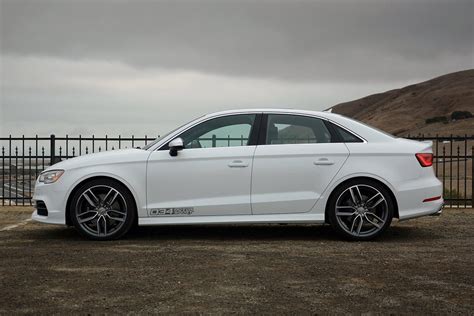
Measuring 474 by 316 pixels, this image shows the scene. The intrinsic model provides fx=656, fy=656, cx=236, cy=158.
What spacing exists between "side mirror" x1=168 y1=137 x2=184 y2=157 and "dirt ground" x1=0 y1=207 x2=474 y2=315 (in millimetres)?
1153

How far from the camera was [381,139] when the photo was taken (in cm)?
848

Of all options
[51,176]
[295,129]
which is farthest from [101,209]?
[295,129]

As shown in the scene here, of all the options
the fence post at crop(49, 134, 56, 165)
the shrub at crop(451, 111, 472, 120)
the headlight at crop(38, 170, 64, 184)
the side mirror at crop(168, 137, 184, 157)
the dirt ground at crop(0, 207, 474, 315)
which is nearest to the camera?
the dirt ground at crop(0, 207, 474, 315)

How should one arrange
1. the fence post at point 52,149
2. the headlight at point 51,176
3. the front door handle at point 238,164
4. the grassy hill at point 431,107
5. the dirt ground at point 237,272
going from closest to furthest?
the dirt ground at point 237,272 → the front door handle at point 238,164 → the headlight at point 51,176 → the fence post at point 52,149 → the grassy hill at point 431,107

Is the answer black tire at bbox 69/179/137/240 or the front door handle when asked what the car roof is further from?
black tire at bbox 69/179/137/240

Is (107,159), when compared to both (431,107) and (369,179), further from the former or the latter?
(431,107)

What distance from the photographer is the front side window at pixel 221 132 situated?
8438mm

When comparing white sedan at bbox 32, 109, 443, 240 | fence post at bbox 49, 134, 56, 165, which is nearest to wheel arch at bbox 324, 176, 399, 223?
white sedan at bbox 32, 109, 443, 240

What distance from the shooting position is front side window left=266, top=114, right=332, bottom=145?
8461 millimetres

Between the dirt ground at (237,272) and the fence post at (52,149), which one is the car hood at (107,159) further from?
the fence post at (52,149)

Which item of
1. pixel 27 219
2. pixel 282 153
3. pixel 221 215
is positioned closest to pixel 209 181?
pixel 221 215

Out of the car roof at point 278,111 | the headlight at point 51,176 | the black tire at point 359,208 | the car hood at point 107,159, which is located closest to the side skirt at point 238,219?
the black tire at point 359,208

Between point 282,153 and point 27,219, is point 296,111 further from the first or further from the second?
point 27,219

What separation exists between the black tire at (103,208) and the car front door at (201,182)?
0.29m
